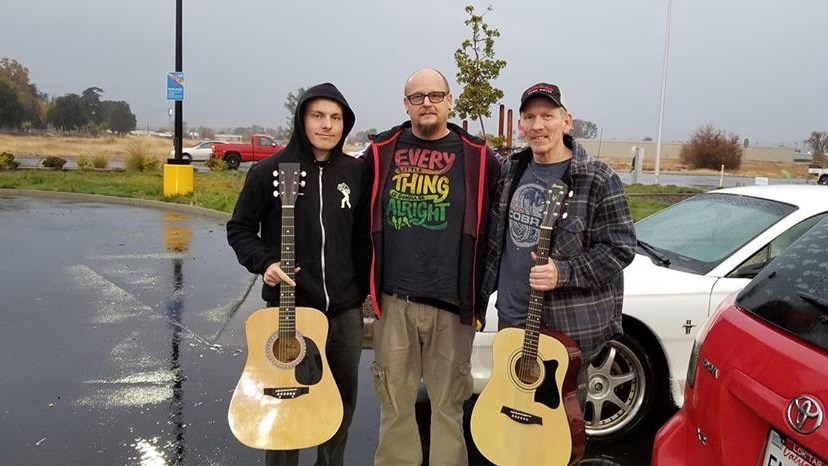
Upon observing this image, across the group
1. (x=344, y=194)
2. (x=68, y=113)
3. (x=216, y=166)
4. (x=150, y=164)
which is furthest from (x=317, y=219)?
(x=68, y=113)

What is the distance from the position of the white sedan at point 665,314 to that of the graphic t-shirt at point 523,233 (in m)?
0.82

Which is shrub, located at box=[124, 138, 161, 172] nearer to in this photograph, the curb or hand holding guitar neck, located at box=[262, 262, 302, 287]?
the curb

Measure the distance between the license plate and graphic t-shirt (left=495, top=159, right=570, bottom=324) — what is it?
1245 millimetres

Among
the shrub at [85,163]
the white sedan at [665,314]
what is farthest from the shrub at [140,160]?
the white sedan at [665,314]

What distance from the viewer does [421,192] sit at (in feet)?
9.62

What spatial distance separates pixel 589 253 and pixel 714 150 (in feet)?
175

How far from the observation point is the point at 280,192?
2.81 meters

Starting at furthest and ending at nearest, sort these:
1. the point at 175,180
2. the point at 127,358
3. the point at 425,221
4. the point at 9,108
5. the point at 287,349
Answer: the point at 9,108 → the point at 175,180 → the point at 127,358 → the point at 425,221 → the point at 287,349

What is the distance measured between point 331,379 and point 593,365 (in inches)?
64.2

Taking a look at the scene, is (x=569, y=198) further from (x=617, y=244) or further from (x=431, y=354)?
(x=431, y=354)

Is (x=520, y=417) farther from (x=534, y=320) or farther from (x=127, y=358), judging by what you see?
(x=127, y=358)

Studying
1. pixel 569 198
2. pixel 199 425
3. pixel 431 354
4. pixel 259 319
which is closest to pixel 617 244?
pixel 569 198

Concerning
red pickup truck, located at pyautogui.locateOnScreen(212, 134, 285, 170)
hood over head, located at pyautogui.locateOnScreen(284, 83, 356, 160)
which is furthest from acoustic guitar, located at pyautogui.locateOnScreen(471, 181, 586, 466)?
red pickup truck, located at pyautogui.locateOnScreen(212, 134, 285, 170)

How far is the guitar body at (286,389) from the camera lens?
2721mm
